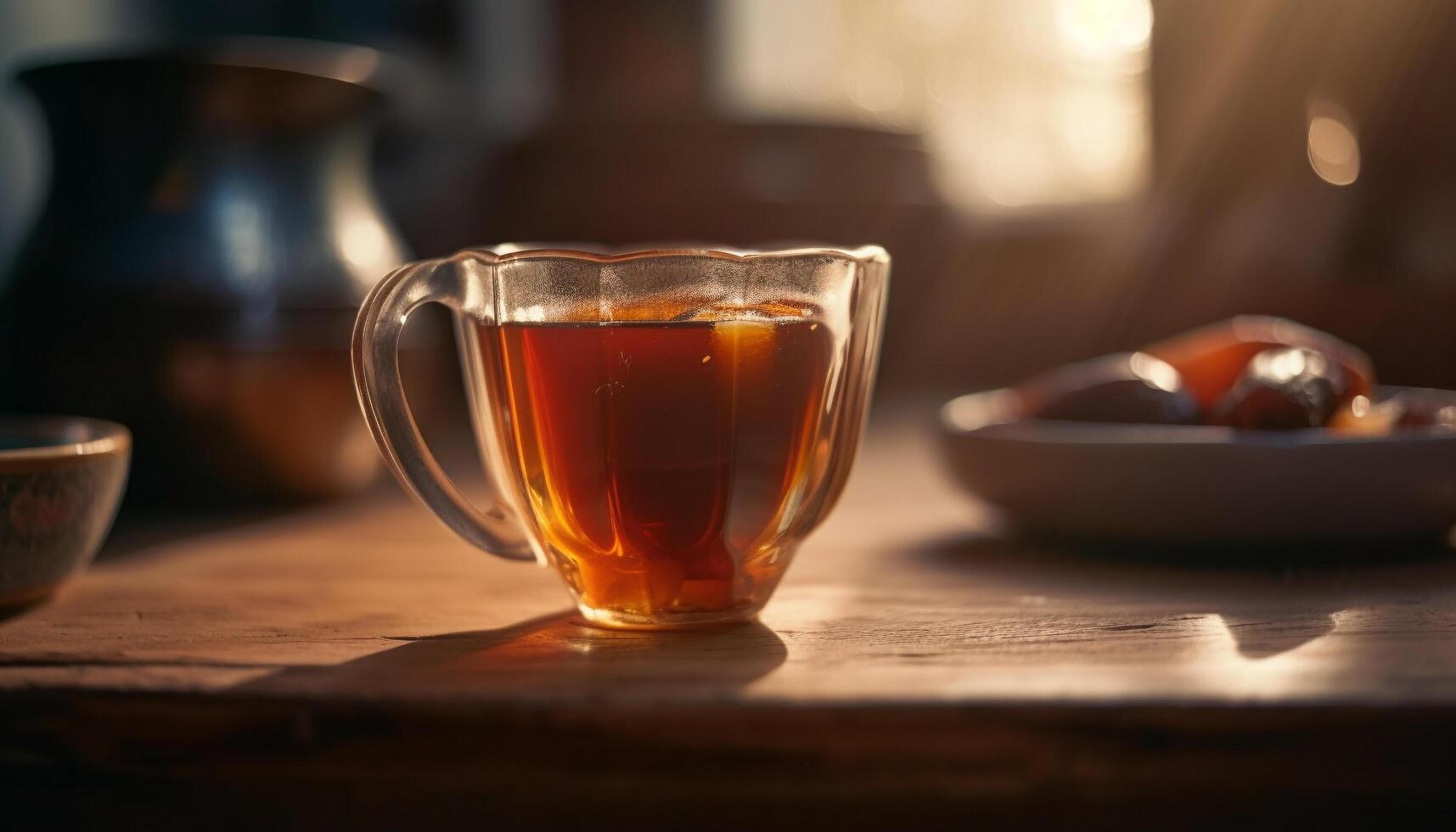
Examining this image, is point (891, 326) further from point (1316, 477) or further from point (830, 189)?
point (1316, 477)

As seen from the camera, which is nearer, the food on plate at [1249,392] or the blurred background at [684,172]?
the food on plate at [1249,392]

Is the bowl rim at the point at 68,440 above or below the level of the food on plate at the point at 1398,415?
below

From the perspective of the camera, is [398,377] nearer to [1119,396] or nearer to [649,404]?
[649,404]

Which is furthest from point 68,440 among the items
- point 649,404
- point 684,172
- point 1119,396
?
point 684,172

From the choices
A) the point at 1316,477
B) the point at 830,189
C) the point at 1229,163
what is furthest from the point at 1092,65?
the point at 1316,477

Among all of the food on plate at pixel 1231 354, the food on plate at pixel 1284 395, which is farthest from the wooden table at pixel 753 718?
the food on plate at pixel 1231 354

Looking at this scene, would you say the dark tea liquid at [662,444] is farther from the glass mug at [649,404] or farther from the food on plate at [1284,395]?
the food on plate at [1284,395]
